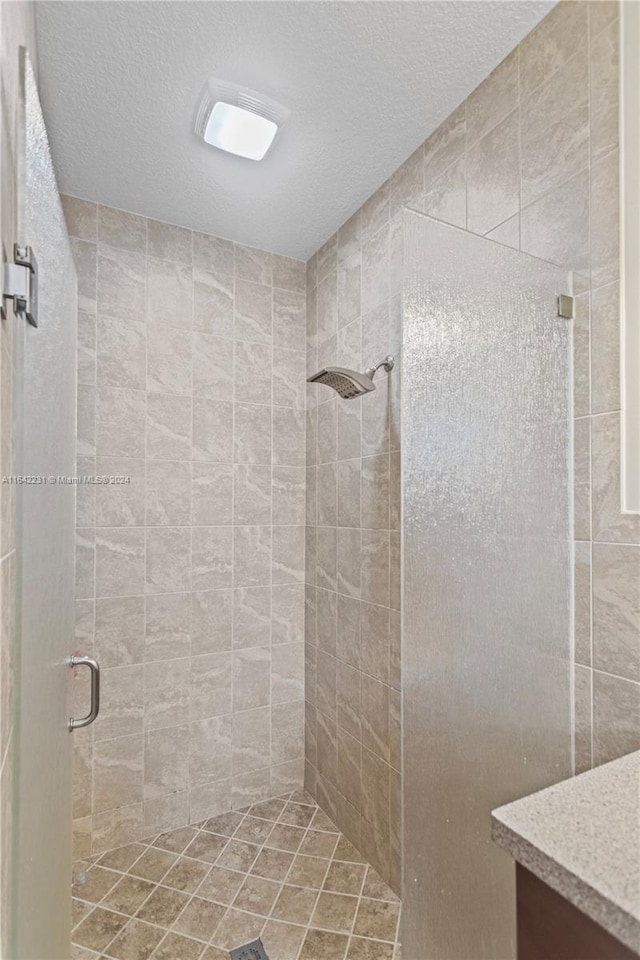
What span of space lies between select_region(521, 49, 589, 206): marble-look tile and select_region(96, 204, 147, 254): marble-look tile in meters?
1.54

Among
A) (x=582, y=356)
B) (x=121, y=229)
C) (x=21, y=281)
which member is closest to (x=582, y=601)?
(x=582, y=356)

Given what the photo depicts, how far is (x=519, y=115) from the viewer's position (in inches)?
53.6

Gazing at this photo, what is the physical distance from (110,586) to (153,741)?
0.68m

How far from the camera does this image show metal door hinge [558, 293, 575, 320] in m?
1.17

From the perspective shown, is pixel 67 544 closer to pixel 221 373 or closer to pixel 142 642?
pixel 142 642

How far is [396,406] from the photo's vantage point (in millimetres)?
1853

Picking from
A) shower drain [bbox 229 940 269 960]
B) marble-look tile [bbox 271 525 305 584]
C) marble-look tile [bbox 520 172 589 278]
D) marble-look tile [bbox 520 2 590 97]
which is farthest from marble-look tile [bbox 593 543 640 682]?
marble-look tile [bbox 271 525 305 584]

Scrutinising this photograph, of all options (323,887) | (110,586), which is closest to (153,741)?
(110,586)

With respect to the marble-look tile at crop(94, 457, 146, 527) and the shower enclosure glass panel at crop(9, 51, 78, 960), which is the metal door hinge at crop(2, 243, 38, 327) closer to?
the shower enclosure glass panel at crop(9, 51, 78, 960)

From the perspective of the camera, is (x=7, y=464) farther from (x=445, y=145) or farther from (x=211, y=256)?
(x=211, y=256)

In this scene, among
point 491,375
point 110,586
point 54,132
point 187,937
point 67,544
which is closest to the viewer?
point 491,375

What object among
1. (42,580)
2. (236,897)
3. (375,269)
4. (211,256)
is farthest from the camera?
(211,256)

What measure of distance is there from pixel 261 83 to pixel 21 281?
1187 mm

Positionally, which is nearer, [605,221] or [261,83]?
[605,221]
